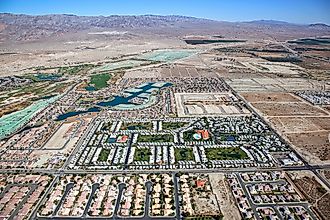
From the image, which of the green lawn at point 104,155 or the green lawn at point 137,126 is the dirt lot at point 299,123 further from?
the green lawn at point 104,155

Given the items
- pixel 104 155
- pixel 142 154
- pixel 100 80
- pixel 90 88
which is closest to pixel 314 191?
pixel 142 154

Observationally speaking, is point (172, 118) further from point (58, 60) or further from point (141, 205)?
point (58, 60)

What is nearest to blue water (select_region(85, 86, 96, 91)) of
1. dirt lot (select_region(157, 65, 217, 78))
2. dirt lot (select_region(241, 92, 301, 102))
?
dirt lot (select_region(157, 65, 217, 78))

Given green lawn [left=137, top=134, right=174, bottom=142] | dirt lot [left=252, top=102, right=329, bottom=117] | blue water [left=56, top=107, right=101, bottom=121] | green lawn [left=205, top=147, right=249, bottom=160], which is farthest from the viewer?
dirt lot [left=252, top=102, right=329, bottom=117]

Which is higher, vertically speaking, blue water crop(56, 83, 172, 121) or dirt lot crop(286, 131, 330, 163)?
blue water crop(56, 83, 172, 121)

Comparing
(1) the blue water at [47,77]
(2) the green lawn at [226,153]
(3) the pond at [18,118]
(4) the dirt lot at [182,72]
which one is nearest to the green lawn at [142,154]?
(2) the green lawn at [226,153]

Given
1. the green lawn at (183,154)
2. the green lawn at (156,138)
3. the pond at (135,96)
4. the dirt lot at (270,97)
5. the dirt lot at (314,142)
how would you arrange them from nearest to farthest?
the green lawn at (183,154) < the dirt lot at (314,142) < the green lawn at (156,138) < the pond at (135,96) < the dirt lot at (270,97)

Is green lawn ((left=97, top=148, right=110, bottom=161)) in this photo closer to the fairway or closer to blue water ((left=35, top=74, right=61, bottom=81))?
the fairway
